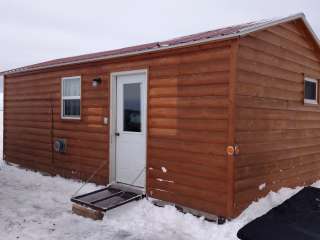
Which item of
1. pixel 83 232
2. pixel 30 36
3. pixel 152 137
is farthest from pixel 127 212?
pixel 30 36

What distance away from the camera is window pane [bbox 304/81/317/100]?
25.8 ft

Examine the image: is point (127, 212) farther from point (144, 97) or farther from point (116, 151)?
point (144, 97)

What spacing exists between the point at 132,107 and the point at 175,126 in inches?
53.9

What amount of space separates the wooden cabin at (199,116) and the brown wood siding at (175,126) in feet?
0.06

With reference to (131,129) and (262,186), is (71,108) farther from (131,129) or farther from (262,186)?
(262,186)

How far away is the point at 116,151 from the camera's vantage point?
7480mm

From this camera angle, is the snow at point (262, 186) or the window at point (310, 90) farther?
the window at point (310, 90)

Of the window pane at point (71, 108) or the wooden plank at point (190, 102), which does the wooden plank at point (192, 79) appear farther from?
the window pane at point (71, 108)

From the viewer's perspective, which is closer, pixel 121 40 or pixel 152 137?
pixel 152 137

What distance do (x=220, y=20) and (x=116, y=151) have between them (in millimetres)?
53023

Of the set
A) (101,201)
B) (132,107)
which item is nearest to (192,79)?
(132,107)

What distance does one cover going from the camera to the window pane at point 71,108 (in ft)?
27.8

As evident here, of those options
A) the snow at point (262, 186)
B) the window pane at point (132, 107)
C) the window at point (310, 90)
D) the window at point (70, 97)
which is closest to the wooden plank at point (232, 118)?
the snow at point (262, 186)

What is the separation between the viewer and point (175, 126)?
6.18 m
